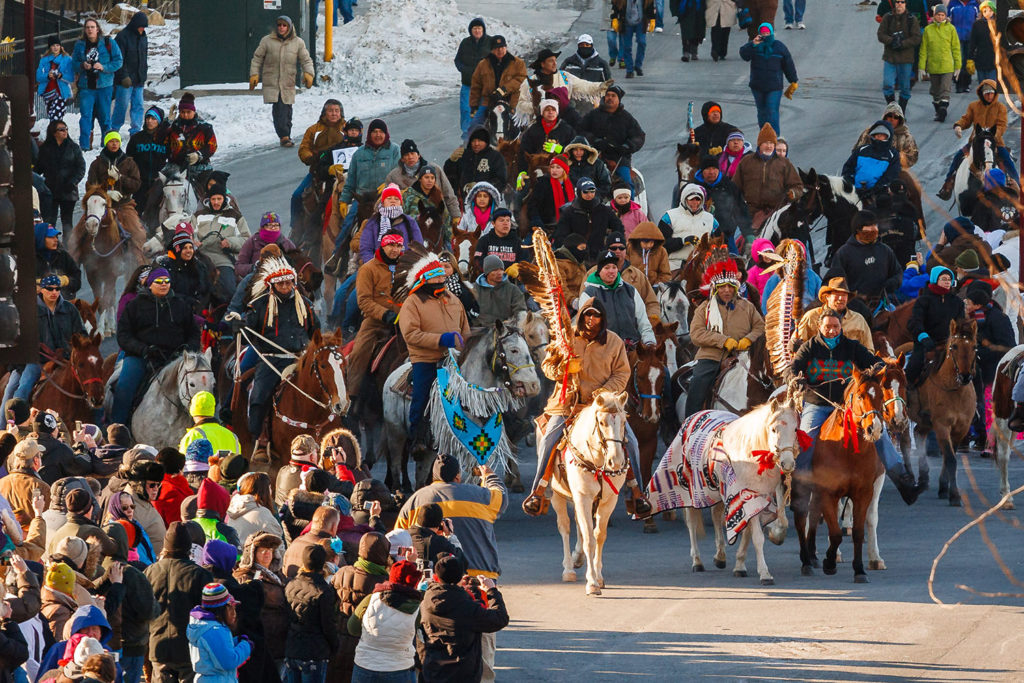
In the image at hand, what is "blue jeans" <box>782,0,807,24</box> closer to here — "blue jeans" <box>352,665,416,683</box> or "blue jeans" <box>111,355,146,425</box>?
"blue jeans" <box>111,355,146,425</box>

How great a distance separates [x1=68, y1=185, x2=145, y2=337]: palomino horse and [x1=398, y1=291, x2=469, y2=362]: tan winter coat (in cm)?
789

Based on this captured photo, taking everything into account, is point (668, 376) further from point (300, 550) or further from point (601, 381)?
point (300, 550)

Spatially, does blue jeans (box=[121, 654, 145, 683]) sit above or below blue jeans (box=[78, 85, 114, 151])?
above

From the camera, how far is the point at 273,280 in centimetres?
1773

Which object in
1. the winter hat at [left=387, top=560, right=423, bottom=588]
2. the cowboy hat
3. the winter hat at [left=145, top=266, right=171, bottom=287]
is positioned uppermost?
the cowboy hat

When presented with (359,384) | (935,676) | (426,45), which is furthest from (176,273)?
(426,45)

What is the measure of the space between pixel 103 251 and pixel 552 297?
9962 millimetres

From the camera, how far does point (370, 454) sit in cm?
1875

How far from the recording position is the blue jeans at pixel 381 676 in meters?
10.0

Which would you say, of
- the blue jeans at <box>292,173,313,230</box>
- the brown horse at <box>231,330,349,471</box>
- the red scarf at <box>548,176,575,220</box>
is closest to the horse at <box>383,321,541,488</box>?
the brown horse at <box>231,330,349,471</box>

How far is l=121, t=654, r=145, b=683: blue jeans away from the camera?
1027 centimetres

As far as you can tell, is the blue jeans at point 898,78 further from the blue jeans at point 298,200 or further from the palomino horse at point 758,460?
the palomino horse at point 758,460

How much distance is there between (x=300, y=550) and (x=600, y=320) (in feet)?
18.4

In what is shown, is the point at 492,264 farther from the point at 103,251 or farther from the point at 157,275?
the point at 103,251
